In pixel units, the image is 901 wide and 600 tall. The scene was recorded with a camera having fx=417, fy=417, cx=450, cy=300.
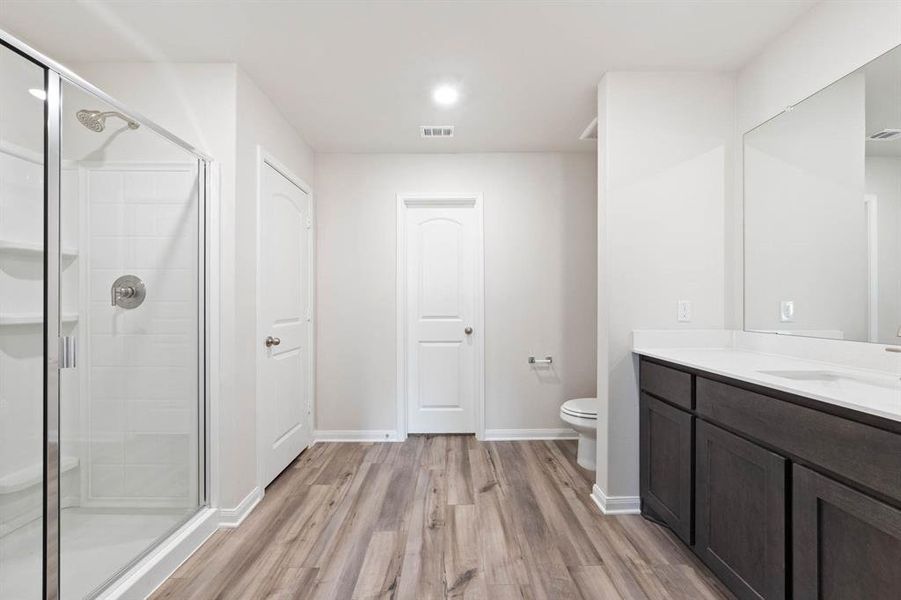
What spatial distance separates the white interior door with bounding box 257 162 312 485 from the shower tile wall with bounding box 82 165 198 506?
435 millimetres

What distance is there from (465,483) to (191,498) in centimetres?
150

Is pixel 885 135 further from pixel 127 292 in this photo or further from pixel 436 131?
pixel 127 292

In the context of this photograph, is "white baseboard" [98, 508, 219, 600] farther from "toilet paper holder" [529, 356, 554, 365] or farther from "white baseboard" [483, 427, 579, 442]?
"toilet paper holder" [529, 356, 554, 365]

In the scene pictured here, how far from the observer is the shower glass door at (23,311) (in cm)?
135

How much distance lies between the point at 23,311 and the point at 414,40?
189 cm

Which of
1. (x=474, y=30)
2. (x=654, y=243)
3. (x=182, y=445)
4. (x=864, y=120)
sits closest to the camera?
(x=864, y=120)

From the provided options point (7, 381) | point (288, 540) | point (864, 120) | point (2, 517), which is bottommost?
point (288, 540)

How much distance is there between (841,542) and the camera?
1133 mm

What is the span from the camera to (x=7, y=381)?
138 centimetres

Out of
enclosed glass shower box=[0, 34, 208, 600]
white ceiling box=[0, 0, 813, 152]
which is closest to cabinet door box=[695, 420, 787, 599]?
white ceiling box=[0, 0, 813, 152]

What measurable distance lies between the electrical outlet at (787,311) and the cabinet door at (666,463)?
2.25 ft

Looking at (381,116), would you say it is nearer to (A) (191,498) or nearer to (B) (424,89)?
(B) (424,89)

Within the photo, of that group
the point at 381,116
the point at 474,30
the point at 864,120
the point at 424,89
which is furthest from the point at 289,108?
the point at 864,120

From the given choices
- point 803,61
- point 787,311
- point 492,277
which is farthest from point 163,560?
point 803,61
